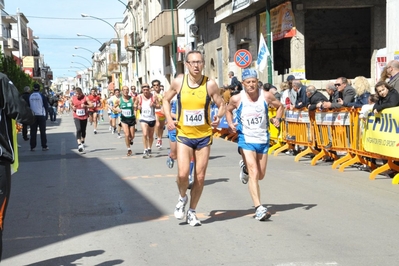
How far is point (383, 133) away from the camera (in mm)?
11102

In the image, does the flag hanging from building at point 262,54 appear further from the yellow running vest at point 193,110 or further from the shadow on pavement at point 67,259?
the shadow on pavement at point 67,259

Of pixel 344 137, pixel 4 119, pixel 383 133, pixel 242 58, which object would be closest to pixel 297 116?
pixel 344 137

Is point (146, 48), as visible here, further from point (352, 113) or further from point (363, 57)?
point (352, 113)

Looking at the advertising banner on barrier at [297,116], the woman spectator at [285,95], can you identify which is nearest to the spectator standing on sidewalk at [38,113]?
the woman spectator at [285,95]

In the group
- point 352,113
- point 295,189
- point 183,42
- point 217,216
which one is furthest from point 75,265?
point 183,42

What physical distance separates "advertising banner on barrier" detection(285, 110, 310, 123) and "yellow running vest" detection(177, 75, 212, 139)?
7.22m

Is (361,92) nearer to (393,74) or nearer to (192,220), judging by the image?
(393,74)

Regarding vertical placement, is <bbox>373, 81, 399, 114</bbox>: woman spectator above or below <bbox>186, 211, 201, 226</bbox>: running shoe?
above

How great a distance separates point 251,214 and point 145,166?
605 cm

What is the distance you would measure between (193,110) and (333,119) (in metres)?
6.30

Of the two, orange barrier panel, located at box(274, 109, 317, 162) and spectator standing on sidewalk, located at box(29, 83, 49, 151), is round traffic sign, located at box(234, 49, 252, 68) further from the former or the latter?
orange barrier panel, located at box(274, 109, 317, 162)

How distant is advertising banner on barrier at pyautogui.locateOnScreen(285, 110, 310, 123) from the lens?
47.0 feet

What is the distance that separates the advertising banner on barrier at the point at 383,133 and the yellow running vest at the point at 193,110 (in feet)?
14.8

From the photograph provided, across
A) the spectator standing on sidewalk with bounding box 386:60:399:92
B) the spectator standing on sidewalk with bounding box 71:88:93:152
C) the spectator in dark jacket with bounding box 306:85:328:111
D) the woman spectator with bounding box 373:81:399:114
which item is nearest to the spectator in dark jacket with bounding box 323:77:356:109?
the spectator in dark jacket with bounding box 306:85:328:111
